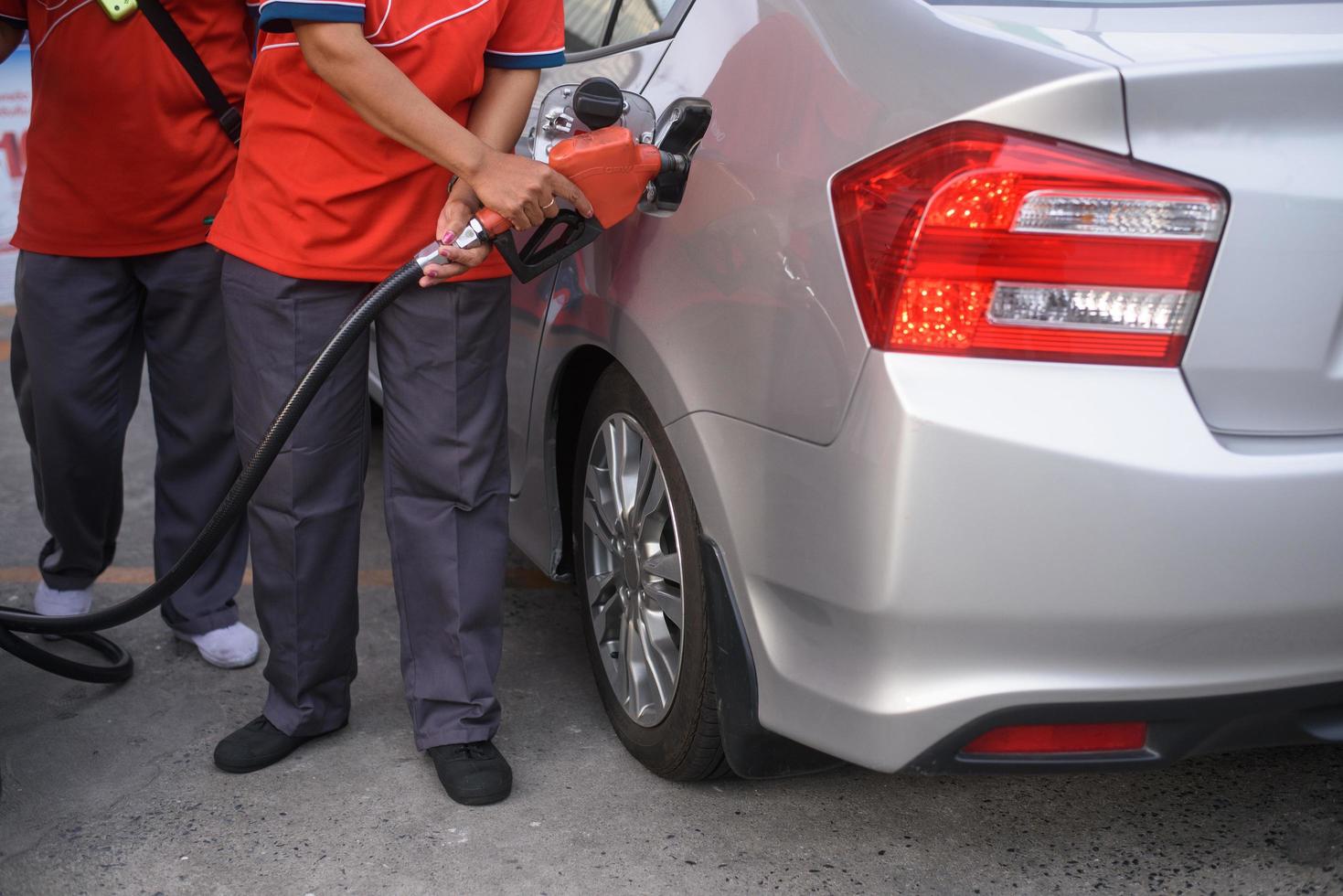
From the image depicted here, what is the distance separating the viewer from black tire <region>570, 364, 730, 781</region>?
7.20 feet

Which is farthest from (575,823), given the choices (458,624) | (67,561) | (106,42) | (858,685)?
(106,42)

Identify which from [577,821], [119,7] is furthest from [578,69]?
[577,821]

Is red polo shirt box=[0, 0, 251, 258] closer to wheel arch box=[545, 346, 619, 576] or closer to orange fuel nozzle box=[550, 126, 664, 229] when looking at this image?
wheel arch box=[545, 346, 619, 576]

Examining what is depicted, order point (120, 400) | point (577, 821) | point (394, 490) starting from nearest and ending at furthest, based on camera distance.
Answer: point (577, 821)
point (394, 490)
point (120, 400)

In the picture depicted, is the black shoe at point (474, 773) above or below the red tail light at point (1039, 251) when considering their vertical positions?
below

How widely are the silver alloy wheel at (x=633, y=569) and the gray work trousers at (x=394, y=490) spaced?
180 mm

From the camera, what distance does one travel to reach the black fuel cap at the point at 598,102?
6.57 ft

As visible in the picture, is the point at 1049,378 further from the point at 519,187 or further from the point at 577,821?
the point at 577,821

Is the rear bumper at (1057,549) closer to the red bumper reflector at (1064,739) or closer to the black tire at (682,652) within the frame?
the red bumper reflector at (1064,739)

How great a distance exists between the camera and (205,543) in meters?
2.47

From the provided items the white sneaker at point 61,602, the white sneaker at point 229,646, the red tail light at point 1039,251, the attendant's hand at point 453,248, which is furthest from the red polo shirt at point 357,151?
the white sneaker at point 61,602

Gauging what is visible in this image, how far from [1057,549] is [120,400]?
2.10 m

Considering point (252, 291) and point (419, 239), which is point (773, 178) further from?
point (252, 291)

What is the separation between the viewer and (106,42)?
2582mm
